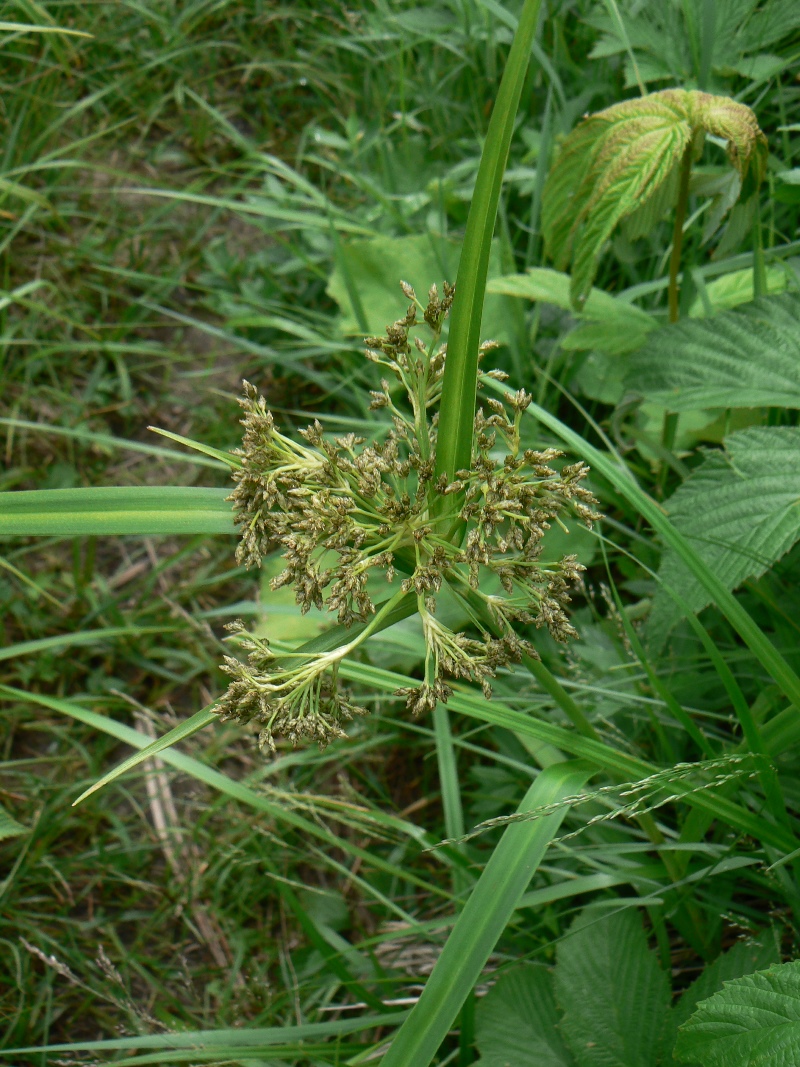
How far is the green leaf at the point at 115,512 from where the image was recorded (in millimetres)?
1155

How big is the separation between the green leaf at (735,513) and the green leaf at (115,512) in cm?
82

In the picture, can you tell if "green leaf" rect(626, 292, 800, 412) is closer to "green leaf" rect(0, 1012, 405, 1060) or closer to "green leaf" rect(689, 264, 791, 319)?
"green leaf" rect(689, 264, 791, 319)

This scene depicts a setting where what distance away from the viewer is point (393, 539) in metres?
1.19

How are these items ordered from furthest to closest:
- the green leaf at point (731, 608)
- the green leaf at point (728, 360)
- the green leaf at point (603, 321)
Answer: the green leaf at point (603, 321), the green leaf at point (728, 360), the green leaf at point (731, 608)

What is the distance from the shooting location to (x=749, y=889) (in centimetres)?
181

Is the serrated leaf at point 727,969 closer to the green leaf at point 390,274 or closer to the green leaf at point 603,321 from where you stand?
the green leaf at point 603,321

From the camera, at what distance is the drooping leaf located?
5.72 ft

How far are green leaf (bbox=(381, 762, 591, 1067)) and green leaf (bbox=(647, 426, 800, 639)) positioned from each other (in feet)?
1.68

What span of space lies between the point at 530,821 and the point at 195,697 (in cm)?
176

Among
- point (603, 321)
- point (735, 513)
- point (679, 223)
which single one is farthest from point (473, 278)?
point (603, 321)

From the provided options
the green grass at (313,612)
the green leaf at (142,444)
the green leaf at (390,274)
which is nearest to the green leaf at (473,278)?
the green grass at (313,612)

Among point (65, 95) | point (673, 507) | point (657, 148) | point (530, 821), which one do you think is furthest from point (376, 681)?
point (65, 95)

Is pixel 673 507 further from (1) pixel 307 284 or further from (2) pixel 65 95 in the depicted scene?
(2) pixel 65 95

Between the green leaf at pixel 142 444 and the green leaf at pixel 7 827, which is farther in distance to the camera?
the green leaf at pixel 7 827
